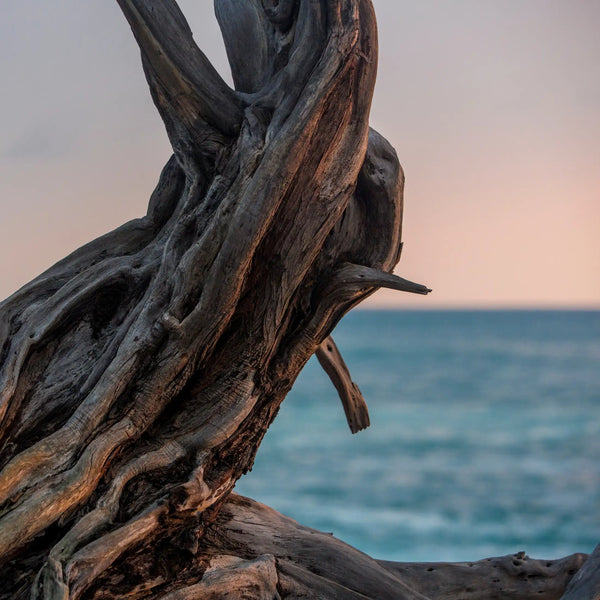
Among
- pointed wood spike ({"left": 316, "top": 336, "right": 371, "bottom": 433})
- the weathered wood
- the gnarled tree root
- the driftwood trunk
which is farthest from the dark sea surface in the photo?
the driftwood trunk

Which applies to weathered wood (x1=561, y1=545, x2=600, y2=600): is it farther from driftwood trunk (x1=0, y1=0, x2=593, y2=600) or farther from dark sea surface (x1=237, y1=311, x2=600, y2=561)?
dark sea surface (x1=237, y1=311, x2=600, y2=561)

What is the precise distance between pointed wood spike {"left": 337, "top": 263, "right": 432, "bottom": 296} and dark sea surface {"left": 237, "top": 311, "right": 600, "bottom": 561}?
755cm

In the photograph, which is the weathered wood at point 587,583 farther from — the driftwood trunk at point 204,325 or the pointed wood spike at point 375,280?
the pointed wood spike at point 375,280

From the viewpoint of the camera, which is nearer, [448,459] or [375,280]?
[375,280]

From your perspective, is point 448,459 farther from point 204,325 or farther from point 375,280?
point 204,325

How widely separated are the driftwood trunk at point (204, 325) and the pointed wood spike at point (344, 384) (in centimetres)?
56

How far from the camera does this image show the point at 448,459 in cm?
1648

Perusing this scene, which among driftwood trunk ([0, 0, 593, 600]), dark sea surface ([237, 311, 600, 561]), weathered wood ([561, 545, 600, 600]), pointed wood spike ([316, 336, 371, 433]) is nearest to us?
driftwood trunk ([0, 0, 593, 600])

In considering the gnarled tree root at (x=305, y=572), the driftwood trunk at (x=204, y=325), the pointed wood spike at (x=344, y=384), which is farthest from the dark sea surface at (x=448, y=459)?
the driftwood trunk at (x=204, y=325)

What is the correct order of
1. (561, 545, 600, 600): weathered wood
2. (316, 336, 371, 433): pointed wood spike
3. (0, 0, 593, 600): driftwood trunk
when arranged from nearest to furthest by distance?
(0, 0, 593, 600): driftwood trunk → (561, 545, 600, 600): weathered wood → (316, 336, 371, 433): pointed wood spike

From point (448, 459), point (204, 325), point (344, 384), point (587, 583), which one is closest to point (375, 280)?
point (204, 325)

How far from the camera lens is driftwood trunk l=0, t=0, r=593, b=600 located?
2240 mm

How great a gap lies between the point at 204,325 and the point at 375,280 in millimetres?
542

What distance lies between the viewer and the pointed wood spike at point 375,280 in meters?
2.56
